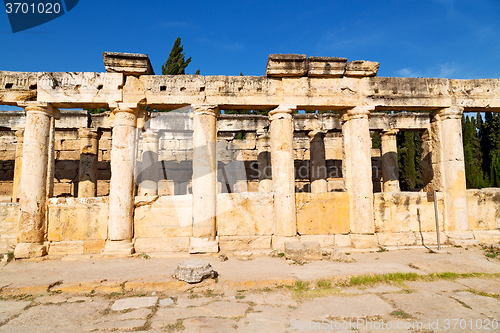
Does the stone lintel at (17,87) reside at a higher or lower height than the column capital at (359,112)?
higher

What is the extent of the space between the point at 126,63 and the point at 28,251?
5.15 m

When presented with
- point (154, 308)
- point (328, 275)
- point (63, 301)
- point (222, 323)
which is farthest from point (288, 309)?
point (63, 301)

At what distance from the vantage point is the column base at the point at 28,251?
7301 mm

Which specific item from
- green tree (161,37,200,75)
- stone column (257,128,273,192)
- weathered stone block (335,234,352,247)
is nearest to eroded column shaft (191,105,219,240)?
weathered stone block (335,234,352,247)

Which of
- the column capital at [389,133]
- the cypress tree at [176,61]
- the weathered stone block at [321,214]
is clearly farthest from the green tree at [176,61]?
the weathered stone block at [321,214]

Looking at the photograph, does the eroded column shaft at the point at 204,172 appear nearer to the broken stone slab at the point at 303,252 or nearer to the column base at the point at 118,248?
the column base at the point at 118,248

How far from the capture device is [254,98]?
26.8 ft

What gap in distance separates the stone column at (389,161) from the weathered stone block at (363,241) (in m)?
6.22

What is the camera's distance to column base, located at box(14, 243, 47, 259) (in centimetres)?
730

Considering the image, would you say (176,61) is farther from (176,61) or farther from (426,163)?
(426,163)

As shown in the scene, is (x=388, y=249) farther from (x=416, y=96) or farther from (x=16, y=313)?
(x=16, y=313)

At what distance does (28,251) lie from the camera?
24.1 feet

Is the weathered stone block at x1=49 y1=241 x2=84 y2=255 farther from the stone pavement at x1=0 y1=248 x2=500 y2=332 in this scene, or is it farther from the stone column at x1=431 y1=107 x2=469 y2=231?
the stone column at x1=431 y1=107 x2=469 y2=231

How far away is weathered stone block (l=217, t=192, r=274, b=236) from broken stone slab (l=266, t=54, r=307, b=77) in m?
3.33
